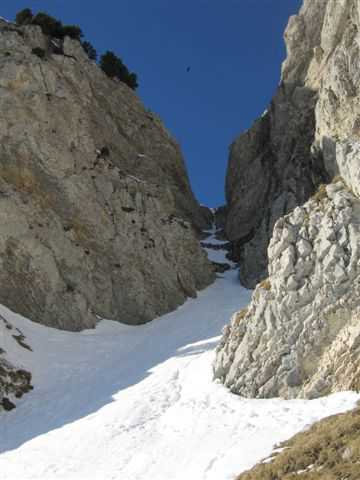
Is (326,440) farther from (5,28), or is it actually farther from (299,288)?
(5,28)

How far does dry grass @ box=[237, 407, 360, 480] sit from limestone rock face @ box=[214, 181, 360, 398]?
308 cm

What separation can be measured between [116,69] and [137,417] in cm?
5457

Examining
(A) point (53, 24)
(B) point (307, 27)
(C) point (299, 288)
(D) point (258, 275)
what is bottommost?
(C) point (299, 288)

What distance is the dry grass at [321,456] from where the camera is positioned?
952cm

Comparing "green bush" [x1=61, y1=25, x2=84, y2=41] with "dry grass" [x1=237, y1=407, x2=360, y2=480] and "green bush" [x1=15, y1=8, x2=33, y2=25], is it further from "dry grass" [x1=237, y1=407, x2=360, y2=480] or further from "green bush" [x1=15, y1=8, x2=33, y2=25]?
"dry grass" [x1=237, y1=407, x2=360, y2=480]

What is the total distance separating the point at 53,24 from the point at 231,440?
51.7 meters

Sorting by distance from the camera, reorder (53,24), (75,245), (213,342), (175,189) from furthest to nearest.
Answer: (175,189) < (53,24) < (75,245) < (213,342)

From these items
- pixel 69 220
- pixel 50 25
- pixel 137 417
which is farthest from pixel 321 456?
pixel 50 25

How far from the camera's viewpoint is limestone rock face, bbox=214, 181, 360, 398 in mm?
15906

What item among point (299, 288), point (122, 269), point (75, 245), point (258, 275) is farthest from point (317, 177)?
point (299, 288)

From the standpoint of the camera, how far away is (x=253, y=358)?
1808 centimetres

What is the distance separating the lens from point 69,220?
3781cm

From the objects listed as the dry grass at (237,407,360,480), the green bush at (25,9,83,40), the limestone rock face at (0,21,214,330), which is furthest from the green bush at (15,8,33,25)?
the dry grass at (237,407,360,480)

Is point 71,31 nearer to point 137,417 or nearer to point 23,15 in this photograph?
point 23,15
